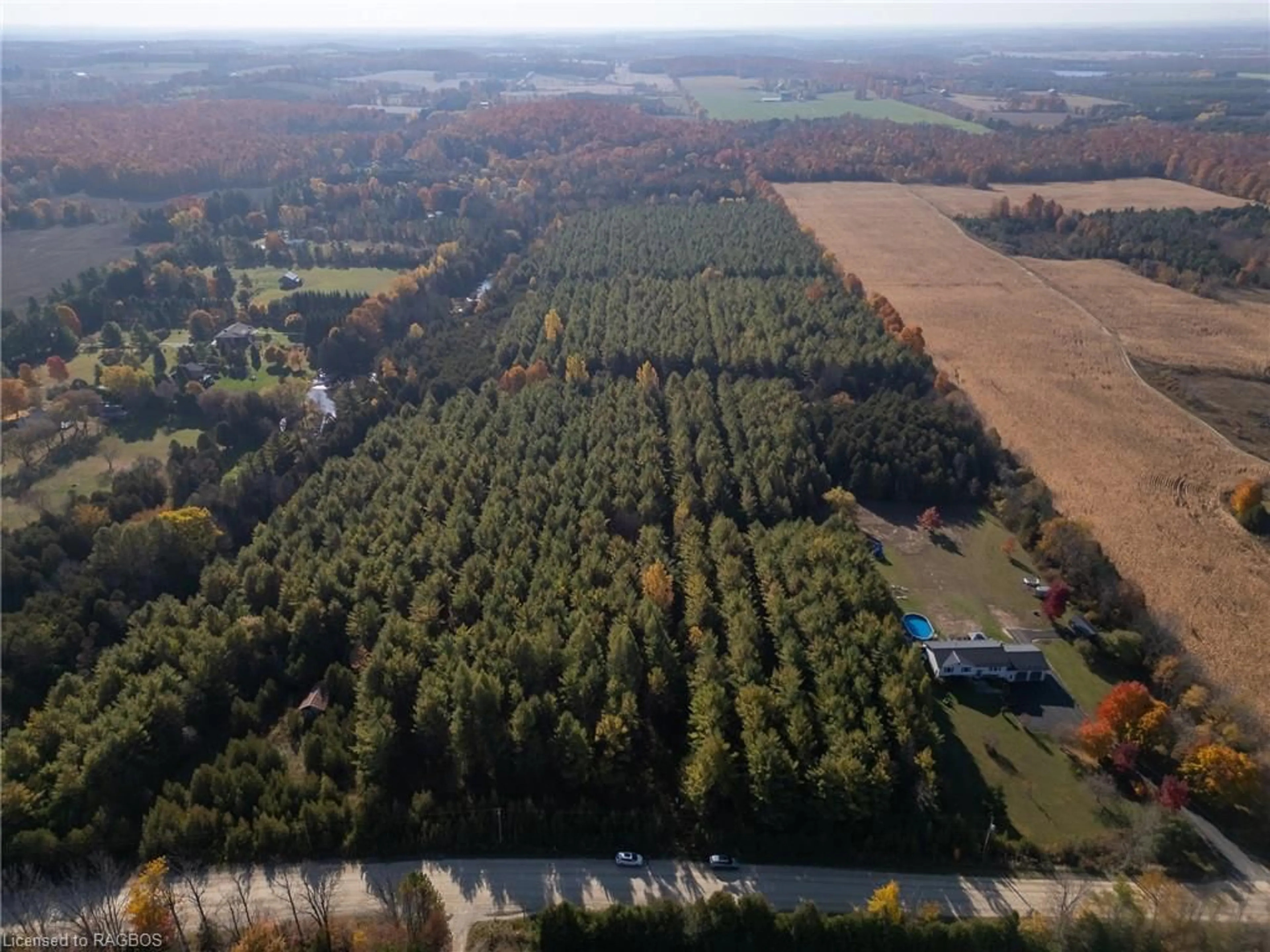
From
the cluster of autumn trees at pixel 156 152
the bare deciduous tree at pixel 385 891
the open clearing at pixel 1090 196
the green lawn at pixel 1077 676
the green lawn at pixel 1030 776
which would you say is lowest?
the green lawn at pixel 1030 776

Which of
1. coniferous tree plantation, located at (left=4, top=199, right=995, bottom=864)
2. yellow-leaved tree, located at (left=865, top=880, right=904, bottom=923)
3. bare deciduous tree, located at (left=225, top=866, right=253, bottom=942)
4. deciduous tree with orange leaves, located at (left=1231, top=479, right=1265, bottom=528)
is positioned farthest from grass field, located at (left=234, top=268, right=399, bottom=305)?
yellow-leaved tree, located at (left=865, top=880, right=904, bottom=923)

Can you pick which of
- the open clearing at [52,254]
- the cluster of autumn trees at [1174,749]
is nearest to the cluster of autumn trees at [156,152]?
the open clearing at [52,254]

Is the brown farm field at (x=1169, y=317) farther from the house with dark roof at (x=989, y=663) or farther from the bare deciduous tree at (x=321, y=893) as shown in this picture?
the bare deciduous tree at (x=321, y=893)

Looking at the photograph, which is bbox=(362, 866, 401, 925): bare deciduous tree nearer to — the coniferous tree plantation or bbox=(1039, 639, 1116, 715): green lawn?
the coniferous tree plantation

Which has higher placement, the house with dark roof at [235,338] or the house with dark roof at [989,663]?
the house with dark roof at [235,338]

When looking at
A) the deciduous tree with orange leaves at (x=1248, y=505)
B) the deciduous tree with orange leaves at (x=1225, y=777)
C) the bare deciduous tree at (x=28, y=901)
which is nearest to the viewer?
the bare deciduous tree at (x=28, y=901)

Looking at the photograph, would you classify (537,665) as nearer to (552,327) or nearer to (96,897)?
(96,897)
